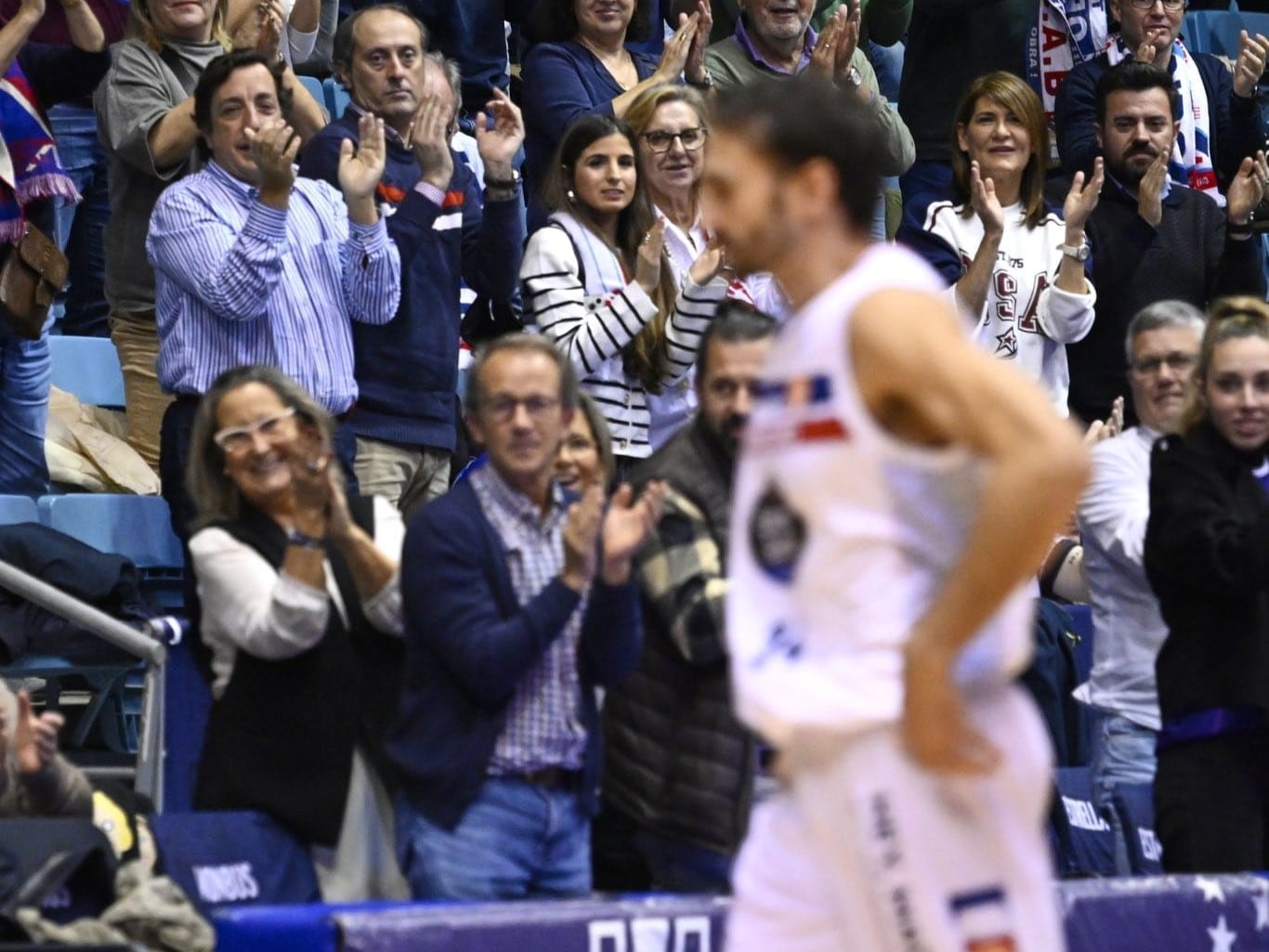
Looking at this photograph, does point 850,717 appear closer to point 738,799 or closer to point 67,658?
point 738,799

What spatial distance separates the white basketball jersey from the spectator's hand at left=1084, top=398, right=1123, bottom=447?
153 inches

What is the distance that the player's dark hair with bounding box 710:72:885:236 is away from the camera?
321 cm

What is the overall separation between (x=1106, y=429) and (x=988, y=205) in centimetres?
104

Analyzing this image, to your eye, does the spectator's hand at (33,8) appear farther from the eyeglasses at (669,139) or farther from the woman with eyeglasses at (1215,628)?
the woman with eyeglasses at (1215,628)

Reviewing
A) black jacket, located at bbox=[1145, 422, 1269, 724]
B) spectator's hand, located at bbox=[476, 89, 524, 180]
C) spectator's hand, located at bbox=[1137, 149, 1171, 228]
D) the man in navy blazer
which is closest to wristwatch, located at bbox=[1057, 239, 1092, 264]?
spectator's hand, located at bbox=[1137, 149, 1171, 228]

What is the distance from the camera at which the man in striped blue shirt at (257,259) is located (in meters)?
6.55

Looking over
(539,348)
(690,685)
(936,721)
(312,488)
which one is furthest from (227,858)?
(936,721)

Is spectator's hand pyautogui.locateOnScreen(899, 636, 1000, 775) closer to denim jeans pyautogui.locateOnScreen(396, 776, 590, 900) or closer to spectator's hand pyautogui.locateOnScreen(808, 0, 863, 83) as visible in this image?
denim jeans pyautogui.locateOnScreen(396, 776, 590, 900)

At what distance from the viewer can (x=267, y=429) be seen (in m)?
5.31

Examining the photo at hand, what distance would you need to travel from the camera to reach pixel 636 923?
194 inches

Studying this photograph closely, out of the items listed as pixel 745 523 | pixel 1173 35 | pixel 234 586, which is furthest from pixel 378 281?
pixel 1173 35

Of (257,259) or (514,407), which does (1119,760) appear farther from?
(257,259)

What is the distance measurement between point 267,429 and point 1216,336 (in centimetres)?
239

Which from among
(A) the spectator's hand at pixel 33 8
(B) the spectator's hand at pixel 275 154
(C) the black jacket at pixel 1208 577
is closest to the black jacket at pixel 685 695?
(C) the black jacket at pixel 1208 577
